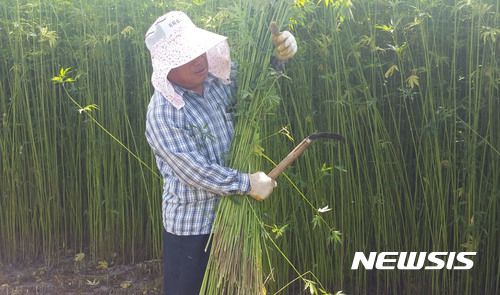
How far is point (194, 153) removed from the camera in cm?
232

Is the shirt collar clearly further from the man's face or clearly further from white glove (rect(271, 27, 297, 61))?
white glove (rect(271, 27, 297, 61))

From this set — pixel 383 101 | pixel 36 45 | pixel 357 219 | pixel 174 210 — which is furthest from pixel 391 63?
pixel 36 45

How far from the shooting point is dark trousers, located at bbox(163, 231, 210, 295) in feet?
8.29

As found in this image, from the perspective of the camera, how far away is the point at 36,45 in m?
4.29

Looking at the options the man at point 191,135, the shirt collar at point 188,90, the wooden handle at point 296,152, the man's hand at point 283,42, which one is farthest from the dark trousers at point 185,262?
the man's hand at point 283,42

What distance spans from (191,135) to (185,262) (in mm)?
537

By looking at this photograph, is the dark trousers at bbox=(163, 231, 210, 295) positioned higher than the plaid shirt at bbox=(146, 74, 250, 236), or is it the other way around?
the plaid shirt at bbox=(146, 74, 250, 236)

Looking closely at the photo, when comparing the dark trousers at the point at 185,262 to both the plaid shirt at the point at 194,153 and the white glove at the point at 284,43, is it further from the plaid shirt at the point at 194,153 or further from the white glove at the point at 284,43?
the white glove at the point at 284,43

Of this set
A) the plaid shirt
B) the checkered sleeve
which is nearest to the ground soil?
the plaid shirt

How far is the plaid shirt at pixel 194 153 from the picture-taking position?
2301 mm

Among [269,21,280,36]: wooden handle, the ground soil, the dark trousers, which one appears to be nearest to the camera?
[269,21,280,36]: wooden handle

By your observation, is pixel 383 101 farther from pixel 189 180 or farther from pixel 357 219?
pixel 189 180

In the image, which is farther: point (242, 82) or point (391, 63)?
point (391, 63)

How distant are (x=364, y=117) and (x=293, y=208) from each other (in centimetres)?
66
